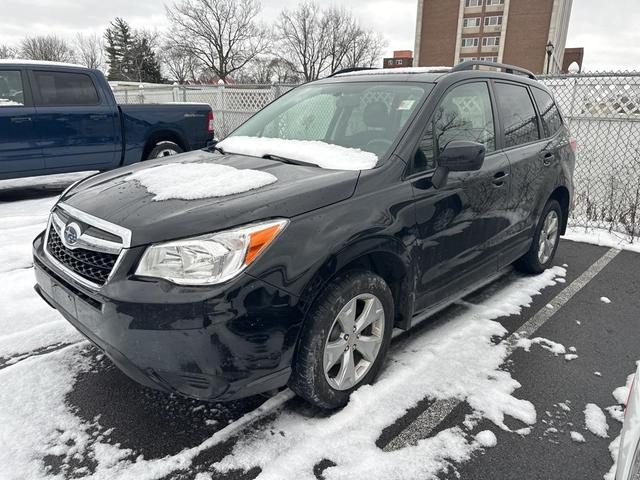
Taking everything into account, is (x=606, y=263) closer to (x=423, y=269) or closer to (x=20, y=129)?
(x=423, y=269)

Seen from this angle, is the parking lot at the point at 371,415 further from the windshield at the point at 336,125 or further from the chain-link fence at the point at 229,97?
the chain-link fence at the point at 229,97

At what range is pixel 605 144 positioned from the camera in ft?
22.3

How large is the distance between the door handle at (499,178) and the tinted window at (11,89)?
6379 mm

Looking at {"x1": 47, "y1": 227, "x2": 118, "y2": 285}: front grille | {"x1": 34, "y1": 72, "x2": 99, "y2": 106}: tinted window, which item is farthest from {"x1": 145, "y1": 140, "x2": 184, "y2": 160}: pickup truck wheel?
{"x1": 47, "y1": 227, "x2": 118, "y2": 285}: front grille

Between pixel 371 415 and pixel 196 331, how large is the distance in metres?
1.07

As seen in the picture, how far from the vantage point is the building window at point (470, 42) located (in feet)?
196

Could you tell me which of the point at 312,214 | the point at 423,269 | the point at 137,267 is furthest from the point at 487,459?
the point at 137,267

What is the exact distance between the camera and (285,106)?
341 cm

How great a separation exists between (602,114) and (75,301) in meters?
7.34

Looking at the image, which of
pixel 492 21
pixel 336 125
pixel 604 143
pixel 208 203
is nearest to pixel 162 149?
pixel 336 125

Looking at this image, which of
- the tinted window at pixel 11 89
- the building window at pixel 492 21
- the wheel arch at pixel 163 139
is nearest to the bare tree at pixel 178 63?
the building window at pixel 492 21

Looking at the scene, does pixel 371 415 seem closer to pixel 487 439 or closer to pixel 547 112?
pixel 487 439

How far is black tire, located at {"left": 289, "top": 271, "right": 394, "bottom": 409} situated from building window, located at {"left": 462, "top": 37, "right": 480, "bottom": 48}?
6603 cm

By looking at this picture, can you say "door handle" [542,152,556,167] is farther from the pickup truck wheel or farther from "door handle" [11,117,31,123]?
"door handle" [11,117,31,123]
